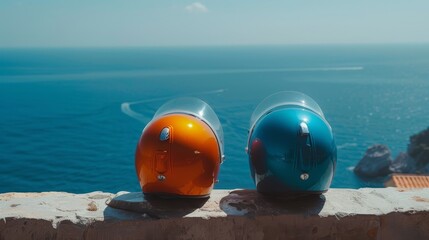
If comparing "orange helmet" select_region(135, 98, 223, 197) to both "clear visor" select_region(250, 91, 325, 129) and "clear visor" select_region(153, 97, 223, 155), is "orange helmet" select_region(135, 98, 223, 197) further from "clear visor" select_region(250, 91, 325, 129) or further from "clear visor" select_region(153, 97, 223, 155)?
"clear visor" select_region(250, 91, 325, 129)

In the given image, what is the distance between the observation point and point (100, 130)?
210ft

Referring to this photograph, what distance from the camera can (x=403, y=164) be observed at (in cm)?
5359

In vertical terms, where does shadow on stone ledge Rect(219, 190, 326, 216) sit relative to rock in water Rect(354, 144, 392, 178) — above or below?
above

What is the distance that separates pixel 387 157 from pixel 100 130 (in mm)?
37111

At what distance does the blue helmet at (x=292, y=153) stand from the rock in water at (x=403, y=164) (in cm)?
5313

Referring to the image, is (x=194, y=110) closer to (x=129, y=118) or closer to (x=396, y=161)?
(x=396, y=161)

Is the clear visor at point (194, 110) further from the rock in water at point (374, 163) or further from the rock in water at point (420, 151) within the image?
the rock in water at point (420, 151)

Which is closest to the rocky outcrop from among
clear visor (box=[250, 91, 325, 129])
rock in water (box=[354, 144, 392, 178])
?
rock in water (box=[354, 144, 392, 178])

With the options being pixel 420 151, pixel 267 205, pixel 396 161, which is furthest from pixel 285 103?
pixel 396 161

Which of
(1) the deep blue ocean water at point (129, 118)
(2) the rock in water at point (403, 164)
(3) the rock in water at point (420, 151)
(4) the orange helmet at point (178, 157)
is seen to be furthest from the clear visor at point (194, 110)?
(3) the rock in water at point (420, 151)

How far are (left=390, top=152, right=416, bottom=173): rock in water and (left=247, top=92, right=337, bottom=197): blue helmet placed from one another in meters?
53.1

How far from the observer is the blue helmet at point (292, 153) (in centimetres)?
370

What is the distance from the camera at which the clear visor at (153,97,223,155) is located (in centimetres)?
410

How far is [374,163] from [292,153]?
49735 mm
